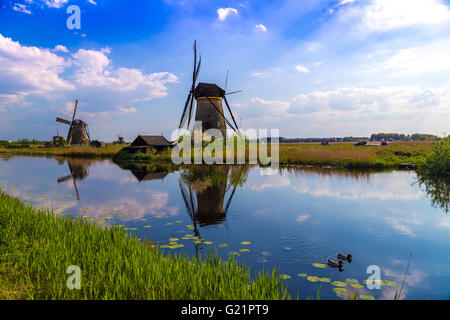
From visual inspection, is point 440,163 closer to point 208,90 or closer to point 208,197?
point 208,197

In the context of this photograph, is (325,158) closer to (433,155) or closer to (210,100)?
(433,155)

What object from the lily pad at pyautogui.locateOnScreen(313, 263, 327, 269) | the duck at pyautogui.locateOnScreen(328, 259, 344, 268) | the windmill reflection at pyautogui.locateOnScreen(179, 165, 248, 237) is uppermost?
the windmill reflection at pyautogui.locateOnScreen(179, 165, 248, 237)

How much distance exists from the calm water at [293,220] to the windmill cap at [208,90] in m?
17.8

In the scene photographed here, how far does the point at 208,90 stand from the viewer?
31.9 m

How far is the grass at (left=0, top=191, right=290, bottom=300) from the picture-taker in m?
3.73

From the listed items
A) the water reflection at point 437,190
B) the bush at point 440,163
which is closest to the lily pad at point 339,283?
the water reflection at point 437,190

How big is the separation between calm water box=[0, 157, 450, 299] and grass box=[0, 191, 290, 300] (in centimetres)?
130

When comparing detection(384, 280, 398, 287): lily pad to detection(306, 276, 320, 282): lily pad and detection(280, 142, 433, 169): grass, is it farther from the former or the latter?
detection(280, 142, 433, 169): grass

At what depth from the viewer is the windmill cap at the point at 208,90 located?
104 ft

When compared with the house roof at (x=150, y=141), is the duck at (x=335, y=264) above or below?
below

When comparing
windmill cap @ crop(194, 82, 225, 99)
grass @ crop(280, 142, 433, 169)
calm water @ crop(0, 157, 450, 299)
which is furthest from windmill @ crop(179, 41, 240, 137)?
calm water @ crop(0, 157, 450, 299)

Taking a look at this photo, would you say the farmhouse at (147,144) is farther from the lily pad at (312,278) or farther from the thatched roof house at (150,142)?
the lily pad at (312,278)

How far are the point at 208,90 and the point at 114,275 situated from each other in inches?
1162

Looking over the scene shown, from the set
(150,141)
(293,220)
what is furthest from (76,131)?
(293,220)
